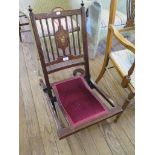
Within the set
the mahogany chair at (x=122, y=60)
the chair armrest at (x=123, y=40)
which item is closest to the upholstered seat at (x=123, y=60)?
the mahogany chair at (x=122, y=60)

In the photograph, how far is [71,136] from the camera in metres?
1.50

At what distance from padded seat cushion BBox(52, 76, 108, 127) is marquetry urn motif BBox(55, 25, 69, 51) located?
0.29 metres

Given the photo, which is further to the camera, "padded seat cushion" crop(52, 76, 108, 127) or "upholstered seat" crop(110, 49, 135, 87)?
"upholstered seat" crop(110, 49, 135, 87)

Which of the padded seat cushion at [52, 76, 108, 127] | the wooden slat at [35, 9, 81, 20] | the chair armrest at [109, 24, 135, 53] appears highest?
the wooden slat at [35, 9, 81, 20]

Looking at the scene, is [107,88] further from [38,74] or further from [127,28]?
[38,74]

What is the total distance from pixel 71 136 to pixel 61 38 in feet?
2.47

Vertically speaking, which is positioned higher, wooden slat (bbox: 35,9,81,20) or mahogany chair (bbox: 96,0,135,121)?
wooden slat (bbox: 35,9,81,20)

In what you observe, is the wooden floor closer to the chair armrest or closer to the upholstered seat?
the upholstered seat

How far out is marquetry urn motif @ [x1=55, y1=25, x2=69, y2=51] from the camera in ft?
4.17

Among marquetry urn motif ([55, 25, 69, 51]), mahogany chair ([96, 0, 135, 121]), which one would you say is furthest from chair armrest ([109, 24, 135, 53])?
marquetry urn motif ([55, 25, 69, 51])

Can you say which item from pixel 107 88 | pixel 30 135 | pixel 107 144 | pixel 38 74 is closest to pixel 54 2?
pixel 38 74
